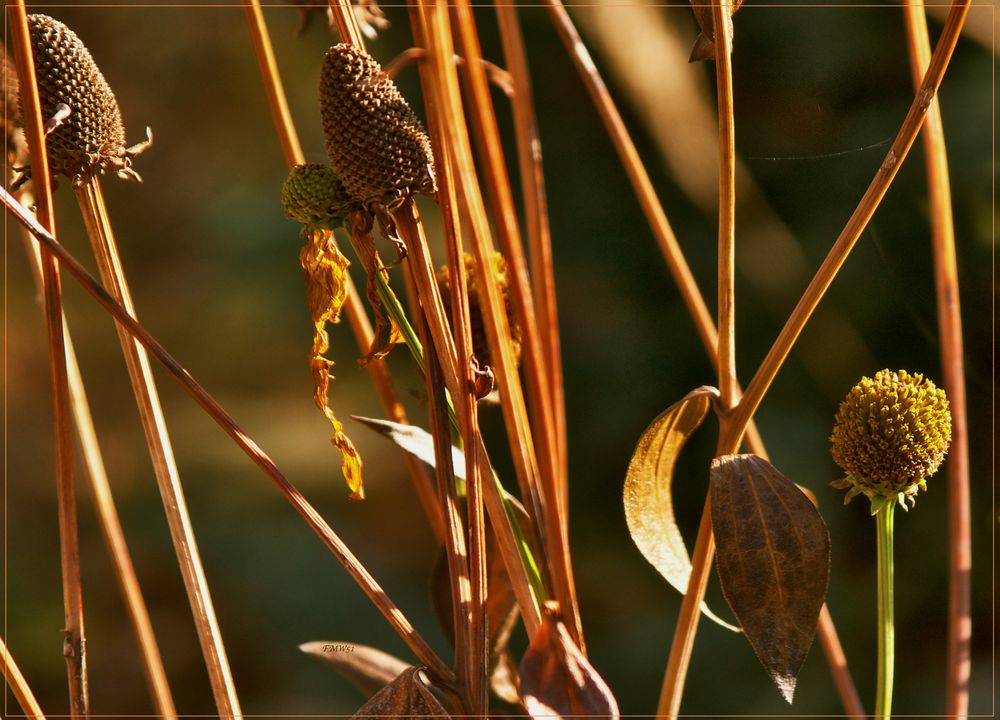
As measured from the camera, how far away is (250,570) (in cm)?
66

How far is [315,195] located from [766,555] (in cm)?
15

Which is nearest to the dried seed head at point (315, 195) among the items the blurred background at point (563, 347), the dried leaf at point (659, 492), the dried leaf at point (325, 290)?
the dried leaf at point (325, 290)

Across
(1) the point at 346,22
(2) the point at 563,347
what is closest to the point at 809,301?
(1) the point at 346,22

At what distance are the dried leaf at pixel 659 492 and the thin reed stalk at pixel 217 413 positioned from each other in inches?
2.8

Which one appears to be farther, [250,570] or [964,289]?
[250,570]

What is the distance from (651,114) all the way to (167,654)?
54 centimetres

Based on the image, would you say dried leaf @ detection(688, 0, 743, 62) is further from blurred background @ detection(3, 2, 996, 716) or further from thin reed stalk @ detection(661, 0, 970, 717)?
blurred background @ detection(3, 2, 996, 716)

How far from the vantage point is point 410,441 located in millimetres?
269

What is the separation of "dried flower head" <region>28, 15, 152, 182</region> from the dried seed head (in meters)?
0.06

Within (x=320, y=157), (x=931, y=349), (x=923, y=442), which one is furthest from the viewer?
(x=320, y=157)

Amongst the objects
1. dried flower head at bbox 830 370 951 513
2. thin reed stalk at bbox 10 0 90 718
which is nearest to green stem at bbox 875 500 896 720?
dried flower head at bbox 830 370 951 513

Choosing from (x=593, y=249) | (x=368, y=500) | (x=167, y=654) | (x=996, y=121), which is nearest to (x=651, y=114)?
(x=593, y=249)

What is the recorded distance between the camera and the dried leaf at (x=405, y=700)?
22cm

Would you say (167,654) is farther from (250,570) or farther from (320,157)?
(320,157)
